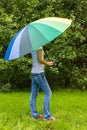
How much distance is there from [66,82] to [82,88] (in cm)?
82

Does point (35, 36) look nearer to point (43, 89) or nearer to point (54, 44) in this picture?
point (43, 89)

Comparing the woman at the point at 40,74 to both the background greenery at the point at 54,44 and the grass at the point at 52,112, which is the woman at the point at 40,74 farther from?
→ the background greenery at the point at 54,44

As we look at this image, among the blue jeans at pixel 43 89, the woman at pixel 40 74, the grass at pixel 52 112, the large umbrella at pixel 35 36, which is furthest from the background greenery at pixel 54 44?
the large umbrella at pixel 35 36

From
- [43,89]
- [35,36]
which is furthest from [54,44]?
[35,36]

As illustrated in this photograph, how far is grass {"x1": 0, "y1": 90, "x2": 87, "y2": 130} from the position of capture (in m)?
9.42

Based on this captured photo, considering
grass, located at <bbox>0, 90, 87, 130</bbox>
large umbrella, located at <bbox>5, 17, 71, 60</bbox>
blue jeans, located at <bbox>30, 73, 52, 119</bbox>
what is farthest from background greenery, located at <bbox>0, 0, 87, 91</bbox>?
large umbrella, located at <bbox>5, 17, 71, 60</bbox>

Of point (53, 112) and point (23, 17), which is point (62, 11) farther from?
point (53, 112)

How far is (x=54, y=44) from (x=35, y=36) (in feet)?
18.3

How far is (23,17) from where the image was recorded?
15094 mm

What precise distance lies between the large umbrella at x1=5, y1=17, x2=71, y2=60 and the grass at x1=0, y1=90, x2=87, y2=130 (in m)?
1.43

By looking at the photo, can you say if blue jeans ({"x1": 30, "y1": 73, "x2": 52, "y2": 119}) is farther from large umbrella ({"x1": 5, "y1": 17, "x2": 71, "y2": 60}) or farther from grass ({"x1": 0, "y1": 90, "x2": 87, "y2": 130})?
large umbrella ({"x1": 5, "y1": 17, "x2": 71, "y2": 60})

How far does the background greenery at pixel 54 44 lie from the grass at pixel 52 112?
4.01 feet

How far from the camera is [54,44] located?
14.8m

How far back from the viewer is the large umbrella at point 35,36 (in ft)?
30.0
